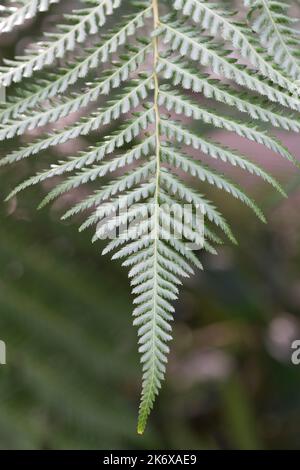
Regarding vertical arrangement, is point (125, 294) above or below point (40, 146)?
below

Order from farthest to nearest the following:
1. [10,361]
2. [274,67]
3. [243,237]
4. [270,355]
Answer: [270,355]
[243,237]
[10,361]
[274,67]

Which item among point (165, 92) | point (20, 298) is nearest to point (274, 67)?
point (165, 92)

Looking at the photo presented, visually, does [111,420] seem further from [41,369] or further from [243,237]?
[243,237]

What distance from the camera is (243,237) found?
1.43 m

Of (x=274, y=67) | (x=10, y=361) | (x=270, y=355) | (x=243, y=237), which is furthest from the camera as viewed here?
(x=270, y=355)

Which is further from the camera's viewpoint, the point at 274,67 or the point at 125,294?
the point at 125,294

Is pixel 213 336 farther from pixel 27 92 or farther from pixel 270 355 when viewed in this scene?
pixel 27 92

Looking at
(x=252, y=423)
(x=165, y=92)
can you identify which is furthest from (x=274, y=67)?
(x=252, y=423)

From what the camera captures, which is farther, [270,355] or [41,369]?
[270,355]

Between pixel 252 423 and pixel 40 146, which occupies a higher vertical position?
pixel 40 146

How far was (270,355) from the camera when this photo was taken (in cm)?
155

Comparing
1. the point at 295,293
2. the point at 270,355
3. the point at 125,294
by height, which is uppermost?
the point at 125,294

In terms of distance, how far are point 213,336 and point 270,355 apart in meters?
0.15

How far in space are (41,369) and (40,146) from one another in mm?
732
